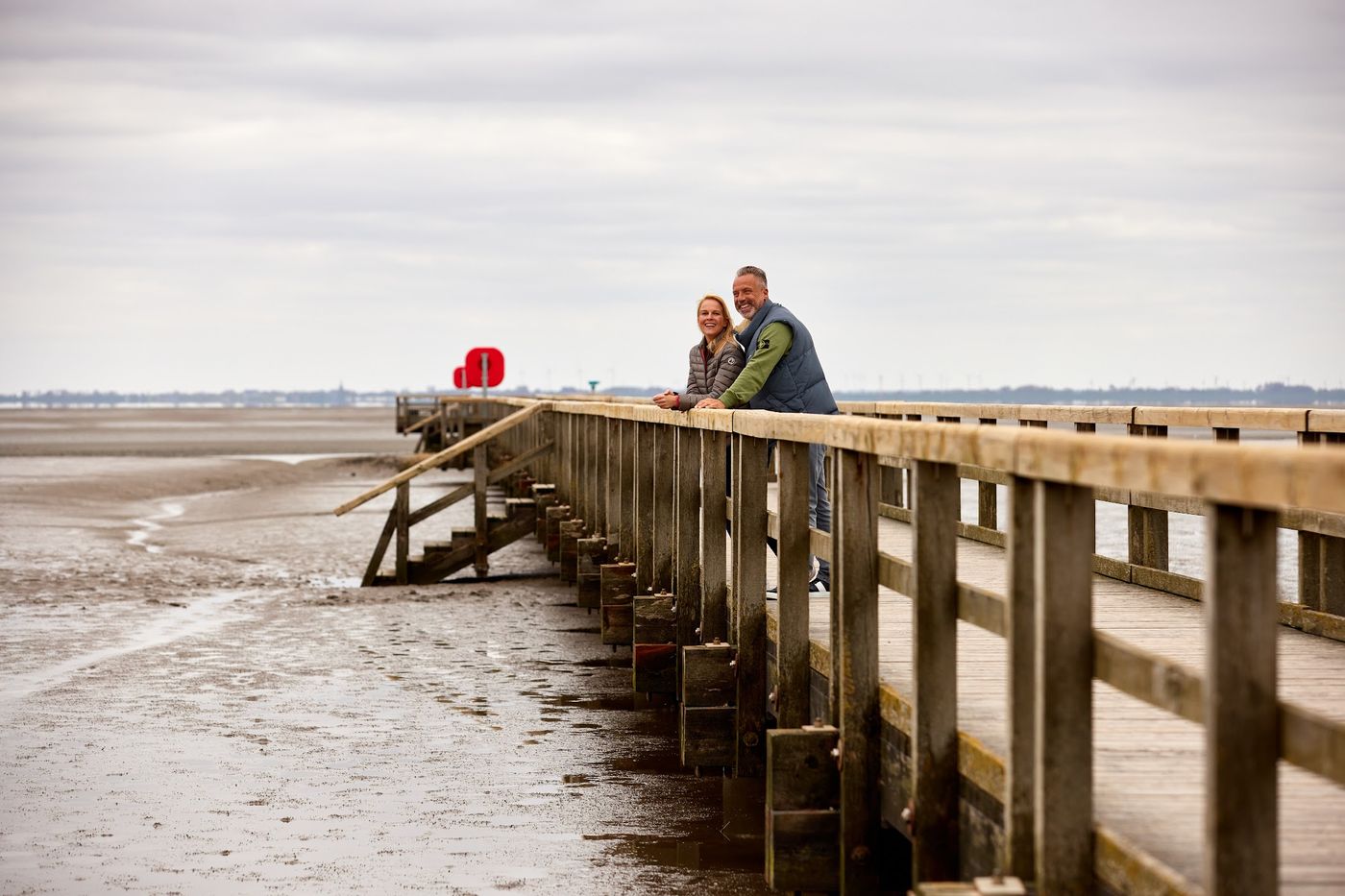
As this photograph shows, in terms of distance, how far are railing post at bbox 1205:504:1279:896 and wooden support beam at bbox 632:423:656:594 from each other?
26.5ft

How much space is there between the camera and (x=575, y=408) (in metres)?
14.6

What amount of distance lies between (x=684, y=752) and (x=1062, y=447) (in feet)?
15.5

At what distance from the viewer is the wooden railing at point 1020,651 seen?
2.71 metres

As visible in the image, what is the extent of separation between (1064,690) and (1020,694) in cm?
21

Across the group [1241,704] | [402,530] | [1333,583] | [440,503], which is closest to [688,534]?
[1333,583]

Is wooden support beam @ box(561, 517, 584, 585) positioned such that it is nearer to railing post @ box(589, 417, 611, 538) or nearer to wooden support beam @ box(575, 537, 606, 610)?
railing post @ box(589, 417, 611, 538)

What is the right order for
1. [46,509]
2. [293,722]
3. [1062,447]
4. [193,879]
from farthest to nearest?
1. [46,509]
2. [293,722]
3. [193,879]
4. [1062,447]

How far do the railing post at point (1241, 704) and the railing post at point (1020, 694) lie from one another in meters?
0.83

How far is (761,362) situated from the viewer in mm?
8812

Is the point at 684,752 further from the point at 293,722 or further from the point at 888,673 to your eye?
the point at 293,722

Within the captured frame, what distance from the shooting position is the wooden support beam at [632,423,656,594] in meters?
10.9

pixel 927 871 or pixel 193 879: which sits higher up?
pixel 927 871

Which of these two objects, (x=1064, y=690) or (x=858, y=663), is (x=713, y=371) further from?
(x=1064, y=690)

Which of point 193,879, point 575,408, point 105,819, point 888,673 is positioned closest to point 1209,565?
point 888,673
